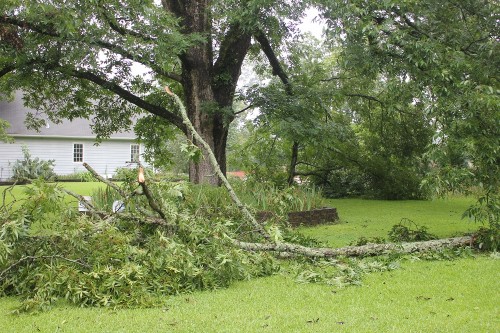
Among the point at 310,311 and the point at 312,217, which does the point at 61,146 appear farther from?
the point at 310,311

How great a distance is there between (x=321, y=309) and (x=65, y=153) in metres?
28.0

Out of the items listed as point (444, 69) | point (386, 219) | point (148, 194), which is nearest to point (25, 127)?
A: point (386, 219)

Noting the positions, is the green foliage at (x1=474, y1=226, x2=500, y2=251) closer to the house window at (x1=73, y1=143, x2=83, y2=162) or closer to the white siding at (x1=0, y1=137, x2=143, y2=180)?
the white siding at (x1=0, y1=137, x2=143, y2=180)

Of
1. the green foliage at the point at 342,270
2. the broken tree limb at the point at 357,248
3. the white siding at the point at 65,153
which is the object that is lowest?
the green foliage at the point at 342,270

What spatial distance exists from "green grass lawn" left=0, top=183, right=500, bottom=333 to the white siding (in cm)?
2367

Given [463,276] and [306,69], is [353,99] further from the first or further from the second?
[463,276]

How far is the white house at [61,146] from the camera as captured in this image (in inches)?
1141

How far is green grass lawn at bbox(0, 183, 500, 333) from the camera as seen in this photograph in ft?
14.4

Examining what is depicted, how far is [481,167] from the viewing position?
7391 mm

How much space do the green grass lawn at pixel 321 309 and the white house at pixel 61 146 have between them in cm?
2448

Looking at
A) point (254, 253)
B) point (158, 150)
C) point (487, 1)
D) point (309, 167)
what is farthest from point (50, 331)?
point (309, 167)

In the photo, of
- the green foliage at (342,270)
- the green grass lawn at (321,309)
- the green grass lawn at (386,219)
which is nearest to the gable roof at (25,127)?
the green grass lawn at (386,219)

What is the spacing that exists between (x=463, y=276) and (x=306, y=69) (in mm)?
11706

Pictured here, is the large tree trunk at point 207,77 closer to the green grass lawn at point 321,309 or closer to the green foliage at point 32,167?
the green grass lawn at point 321,309
